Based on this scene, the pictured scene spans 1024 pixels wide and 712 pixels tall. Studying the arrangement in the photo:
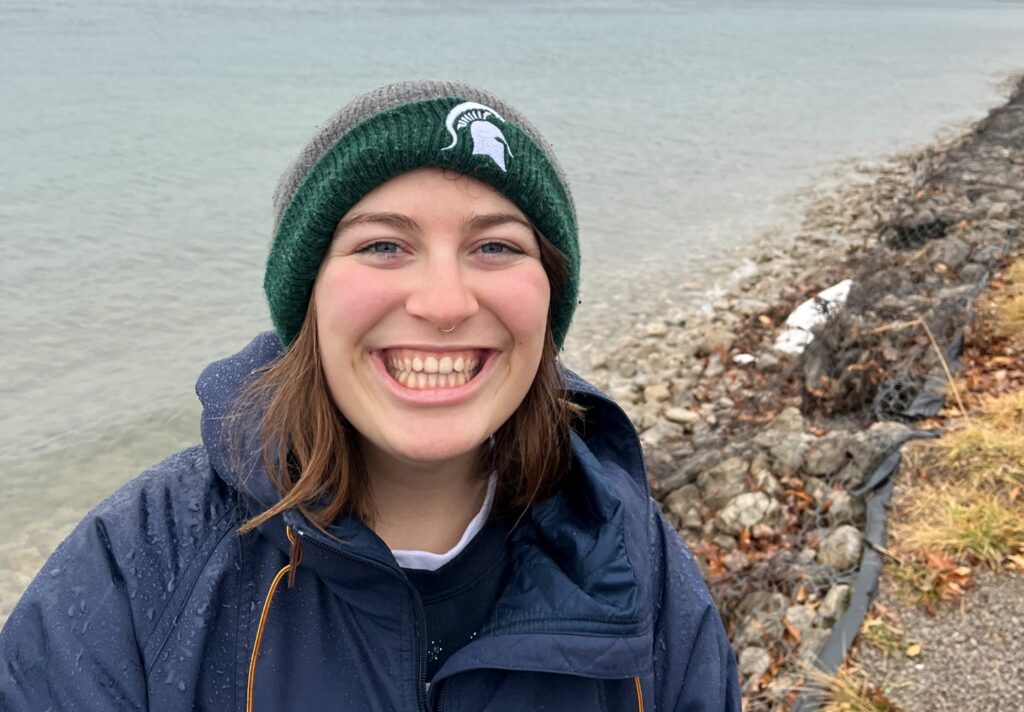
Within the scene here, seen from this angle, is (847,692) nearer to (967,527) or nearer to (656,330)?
(967,527)

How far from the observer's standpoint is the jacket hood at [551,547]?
1884 millimetres

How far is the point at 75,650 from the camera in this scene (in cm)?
171

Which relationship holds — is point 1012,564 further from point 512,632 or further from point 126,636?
point 126,636

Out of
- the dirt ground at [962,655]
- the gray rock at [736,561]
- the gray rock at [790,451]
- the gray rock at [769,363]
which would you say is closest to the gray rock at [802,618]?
the dirt ground at [962,655]

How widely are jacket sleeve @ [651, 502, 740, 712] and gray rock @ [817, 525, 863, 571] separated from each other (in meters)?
2.47

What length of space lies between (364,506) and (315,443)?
232 mm

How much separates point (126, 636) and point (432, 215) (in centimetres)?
113

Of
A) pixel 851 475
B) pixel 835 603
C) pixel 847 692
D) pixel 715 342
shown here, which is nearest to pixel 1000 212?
pixel 715 342

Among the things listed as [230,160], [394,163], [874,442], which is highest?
[394,163]

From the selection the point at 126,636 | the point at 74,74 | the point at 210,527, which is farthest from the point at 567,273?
the point at 74,74

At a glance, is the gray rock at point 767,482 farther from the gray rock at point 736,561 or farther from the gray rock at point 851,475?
the gray rock at point 736,561

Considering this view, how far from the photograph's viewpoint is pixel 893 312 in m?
7.70

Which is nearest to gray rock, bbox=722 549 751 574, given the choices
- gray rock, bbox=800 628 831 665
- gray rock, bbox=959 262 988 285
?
gray rock, bbox=800 628 831 665

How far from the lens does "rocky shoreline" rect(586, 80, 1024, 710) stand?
450 cm
